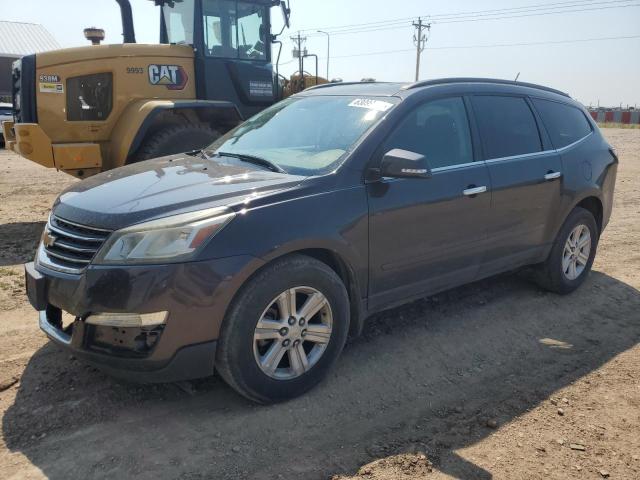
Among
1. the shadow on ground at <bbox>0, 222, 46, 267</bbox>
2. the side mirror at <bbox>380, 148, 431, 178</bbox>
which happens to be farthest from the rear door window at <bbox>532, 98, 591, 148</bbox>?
the shadow on ground at <bbox>0, 222, 46, 267</bbox>

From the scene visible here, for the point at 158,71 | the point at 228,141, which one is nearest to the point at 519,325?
the point at 228,141

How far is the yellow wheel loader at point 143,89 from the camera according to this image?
23.4 feet

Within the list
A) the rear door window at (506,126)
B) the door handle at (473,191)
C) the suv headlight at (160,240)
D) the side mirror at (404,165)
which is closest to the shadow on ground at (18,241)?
the suv headlight at (160,240)

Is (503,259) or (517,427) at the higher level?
(503,259)

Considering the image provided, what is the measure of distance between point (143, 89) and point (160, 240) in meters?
5.39

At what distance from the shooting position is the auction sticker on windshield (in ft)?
12.5

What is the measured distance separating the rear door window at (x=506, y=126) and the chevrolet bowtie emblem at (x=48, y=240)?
119 inches

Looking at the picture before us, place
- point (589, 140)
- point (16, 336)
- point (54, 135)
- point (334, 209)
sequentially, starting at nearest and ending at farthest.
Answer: point (334, 209) → point (16, 336) → point (589, 140) → point (54, 135)

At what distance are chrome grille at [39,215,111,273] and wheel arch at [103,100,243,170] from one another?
400 cm

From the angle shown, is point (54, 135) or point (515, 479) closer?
point (515, 479)

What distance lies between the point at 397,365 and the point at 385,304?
1.33ft

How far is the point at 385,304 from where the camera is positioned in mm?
3756

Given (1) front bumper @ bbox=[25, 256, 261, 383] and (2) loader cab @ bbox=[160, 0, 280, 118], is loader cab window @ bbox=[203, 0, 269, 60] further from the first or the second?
(1) front bumper @ bbox=[25, 256, 261, 383]

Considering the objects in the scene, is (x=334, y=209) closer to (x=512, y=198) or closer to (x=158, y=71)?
(x=512, y=198)
